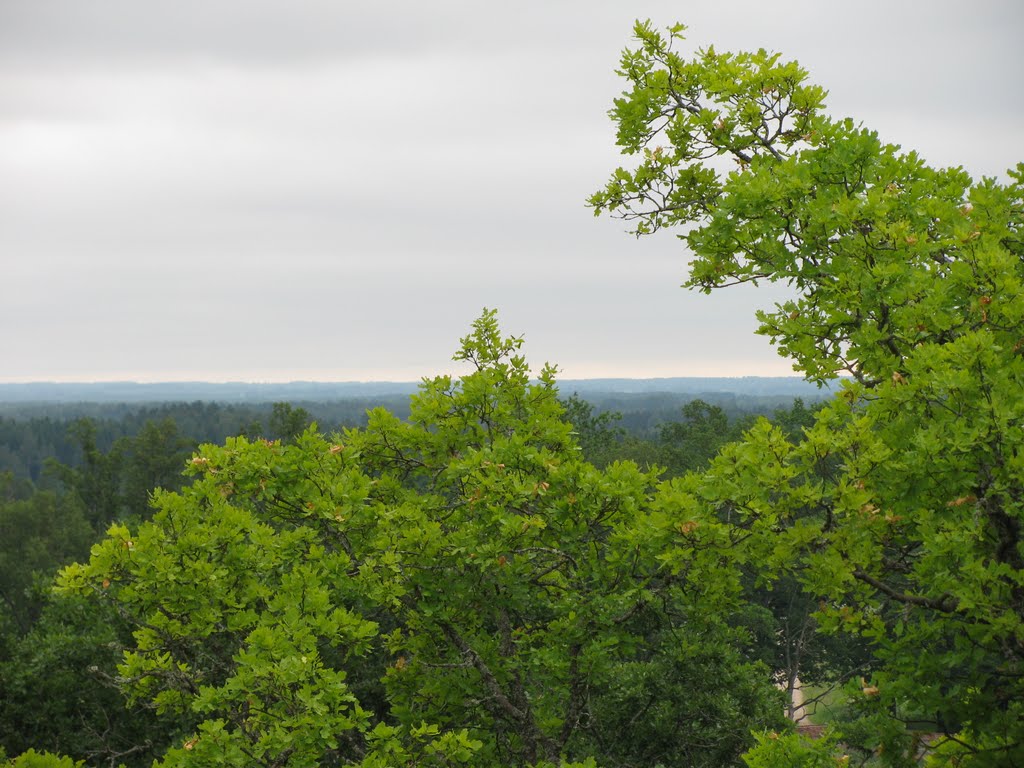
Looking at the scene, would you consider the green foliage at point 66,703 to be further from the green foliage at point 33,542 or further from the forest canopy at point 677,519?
the green foliage at point 33,542

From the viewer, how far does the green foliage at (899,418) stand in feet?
23.5

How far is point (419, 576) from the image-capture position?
980 centimetres

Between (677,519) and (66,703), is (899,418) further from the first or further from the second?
(66,703)

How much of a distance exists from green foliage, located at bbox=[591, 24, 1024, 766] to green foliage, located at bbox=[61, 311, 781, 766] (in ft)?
3.35

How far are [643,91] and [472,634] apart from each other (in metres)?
7.44

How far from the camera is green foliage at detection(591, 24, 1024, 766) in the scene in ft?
23.5

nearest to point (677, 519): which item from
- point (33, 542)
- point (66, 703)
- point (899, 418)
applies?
point (899, 418)

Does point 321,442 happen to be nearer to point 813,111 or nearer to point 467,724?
point 467,724

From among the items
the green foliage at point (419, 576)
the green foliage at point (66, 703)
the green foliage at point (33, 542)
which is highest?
the green foliage at point (419, 576)

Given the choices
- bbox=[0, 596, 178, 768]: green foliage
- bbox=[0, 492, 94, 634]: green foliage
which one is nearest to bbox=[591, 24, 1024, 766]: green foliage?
bbox=[0, 596, 178, 768]: green foliage

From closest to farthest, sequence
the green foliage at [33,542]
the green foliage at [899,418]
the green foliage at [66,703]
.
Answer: the green foliage at [899,418]
the green foliage at [66,703]
the green foliage at [33,542]

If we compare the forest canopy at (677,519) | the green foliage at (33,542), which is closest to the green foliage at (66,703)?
the forest canopy at (677,519)

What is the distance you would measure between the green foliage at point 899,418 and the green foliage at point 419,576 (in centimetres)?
102

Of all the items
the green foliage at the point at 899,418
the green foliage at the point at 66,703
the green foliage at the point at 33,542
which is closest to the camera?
the green foliage at the point at 899,418
